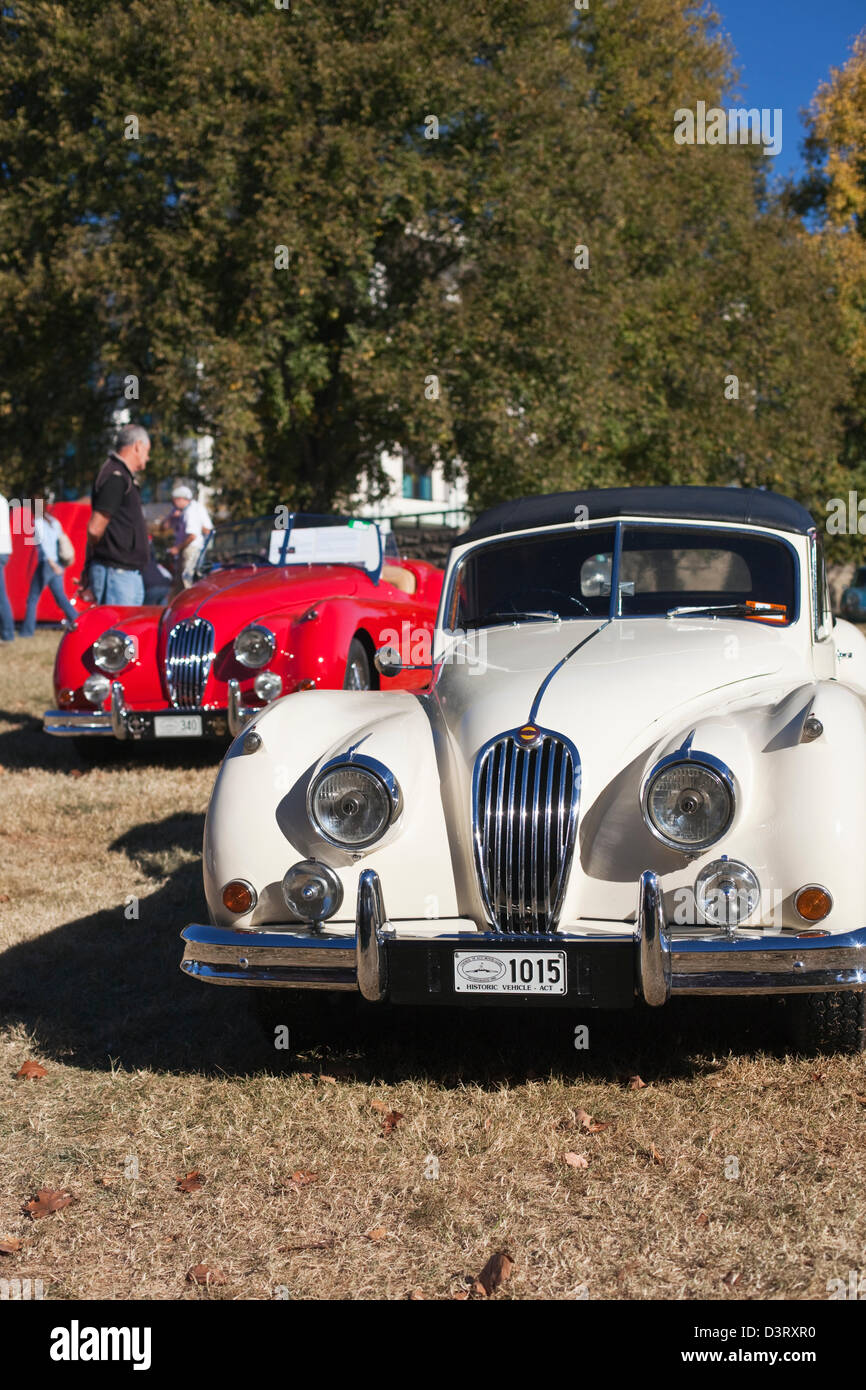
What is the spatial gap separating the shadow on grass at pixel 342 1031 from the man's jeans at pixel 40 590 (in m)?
11.5

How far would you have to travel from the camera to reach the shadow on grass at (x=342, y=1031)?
4.22m

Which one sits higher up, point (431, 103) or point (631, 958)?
point (431, 103)

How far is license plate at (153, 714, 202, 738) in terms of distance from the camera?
833 cm

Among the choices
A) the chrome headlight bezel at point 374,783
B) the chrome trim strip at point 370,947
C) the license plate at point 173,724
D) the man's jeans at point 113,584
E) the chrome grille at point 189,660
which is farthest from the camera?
the man's jeans at point 113,584

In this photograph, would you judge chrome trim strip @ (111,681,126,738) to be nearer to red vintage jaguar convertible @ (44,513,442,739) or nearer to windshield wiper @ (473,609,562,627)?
red vintage jaguar convertible @ (44,513,442,739)

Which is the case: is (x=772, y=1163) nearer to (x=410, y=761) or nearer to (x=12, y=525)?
(x=410, y=761)

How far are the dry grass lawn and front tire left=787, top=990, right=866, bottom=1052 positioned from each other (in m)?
0.10

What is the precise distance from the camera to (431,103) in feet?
61.8

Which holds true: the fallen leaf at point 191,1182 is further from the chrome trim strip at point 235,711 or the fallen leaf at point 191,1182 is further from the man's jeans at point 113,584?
the man's jeans at point 113,584

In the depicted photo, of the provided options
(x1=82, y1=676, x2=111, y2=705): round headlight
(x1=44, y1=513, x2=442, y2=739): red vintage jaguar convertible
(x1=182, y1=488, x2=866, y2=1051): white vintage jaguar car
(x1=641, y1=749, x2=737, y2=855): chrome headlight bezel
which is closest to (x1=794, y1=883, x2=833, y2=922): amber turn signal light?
(x1=182, y1=488, x2=866, y2=1051): white vintage jaguar car

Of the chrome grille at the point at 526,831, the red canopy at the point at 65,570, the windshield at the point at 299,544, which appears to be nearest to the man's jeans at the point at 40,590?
the red canopy at the point at 65,570

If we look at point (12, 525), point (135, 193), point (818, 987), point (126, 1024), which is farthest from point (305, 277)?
point (818, 987)
